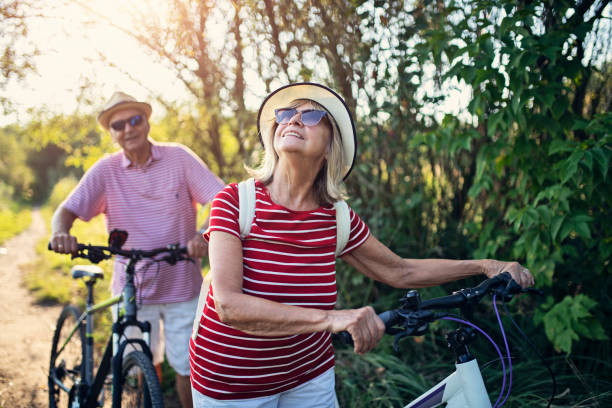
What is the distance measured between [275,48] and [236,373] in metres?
2.74

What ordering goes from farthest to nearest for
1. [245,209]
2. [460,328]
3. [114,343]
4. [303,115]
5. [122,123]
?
[122,123] < [114,343] < [303,115] < [245,209] < [460,328]

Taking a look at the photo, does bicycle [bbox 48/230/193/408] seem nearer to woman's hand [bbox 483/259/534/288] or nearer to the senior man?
the senior man

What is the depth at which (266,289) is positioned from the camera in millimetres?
1742

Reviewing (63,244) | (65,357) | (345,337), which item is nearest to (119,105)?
(63,244)

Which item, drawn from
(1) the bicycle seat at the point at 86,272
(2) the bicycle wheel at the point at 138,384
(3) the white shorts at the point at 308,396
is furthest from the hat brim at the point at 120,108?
(3) the white shorts at the point at 308,396

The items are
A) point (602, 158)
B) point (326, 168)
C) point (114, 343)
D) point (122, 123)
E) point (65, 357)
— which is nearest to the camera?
point (326, 168)

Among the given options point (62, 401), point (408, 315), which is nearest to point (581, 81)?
point (408, 315)

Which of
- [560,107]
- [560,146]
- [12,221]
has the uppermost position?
[560,107]

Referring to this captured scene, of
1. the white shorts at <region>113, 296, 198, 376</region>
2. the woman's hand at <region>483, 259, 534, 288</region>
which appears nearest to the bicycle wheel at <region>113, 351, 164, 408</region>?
the white shorts at <region>113, 296, 198, 376</region>

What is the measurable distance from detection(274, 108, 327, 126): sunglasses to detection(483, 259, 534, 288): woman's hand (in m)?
0.91

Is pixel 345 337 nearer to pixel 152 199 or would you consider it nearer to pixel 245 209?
pixel 245 209

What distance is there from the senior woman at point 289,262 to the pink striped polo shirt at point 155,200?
125 cm

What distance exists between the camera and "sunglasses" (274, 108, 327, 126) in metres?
1.86

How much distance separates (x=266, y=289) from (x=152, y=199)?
1668 millimetres
